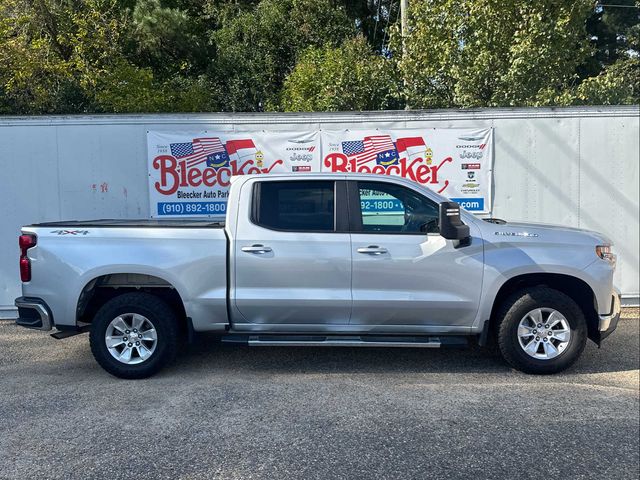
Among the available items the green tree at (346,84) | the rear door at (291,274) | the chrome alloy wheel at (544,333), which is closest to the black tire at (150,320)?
the rear door at (291,274)

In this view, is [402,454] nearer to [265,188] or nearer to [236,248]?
[236,248]

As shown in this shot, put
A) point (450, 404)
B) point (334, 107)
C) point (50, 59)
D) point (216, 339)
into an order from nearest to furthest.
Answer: point (450, 404)
point (216, 339)
point (334, 107)
point (50, 59)

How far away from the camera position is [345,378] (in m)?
5.55

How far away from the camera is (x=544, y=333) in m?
5.52

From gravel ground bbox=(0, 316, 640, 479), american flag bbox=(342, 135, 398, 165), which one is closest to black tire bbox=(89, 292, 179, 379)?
gravel ground bbox=(0, 316, 640, 479)

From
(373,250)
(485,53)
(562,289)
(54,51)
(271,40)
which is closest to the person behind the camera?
(373,250)

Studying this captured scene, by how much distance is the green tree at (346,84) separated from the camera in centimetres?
1229

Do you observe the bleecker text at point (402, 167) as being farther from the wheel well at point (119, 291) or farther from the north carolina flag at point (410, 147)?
the wheel well at point (119, 291)

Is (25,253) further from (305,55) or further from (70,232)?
(305,55)

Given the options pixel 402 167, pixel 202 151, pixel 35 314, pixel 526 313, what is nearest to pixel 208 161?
pixel 202 151

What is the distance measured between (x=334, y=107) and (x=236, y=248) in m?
7.53

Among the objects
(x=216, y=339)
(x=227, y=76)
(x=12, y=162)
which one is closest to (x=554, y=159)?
(x=216, y=339)

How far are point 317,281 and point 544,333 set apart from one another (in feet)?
7.24

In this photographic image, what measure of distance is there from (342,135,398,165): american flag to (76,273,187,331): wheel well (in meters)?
3.55
